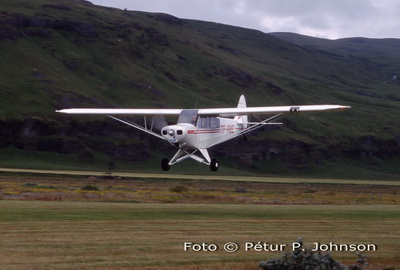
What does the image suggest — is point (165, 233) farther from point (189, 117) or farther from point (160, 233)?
point (189, 117)

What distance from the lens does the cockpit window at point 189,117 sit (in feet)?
171

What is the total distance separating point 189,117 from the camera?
172ft

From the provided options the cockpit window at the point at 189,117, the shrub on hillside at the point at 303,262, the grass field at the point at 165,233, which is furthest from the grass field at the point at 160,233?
the cockpit window at the point at 189,117

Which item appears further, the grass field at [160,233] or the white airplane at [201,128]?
the white airplane at [201,128]

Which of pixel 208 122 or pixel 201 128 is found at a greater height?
pixel 208 122

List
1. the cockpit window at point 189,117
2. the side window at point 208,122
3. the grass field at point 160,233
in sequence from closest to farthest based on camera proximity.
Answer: the grass field at point 160,233 < the cockpit window at point 189,117 < the side window at point 208,122

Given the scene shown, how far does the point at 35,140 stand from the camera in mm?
177250

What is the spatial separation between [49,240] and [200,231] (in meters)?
8.71

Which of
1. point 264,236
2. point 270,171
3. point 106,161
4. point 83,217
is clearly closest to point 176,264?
point 264,236

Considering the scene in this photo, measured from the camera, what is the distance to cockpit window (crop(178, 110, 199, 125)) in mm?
51969

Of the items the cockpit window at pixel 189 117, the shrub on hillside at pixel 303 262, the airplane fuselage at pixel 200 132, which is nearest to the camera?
the shrub on hillside at pixel 303 262

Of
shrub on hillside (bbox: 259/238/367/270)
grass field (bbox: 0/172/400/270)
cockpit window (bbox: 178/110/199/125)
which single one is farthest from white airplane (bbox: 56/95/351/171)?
shrub on hillside (bbox: 259/238/367/270)

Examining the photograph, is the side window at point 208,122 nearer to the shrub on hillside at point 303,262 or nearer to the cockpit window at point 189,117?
the cockpit window at point 189,117

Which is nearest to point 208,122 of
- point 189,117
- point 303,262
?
point 189,117
